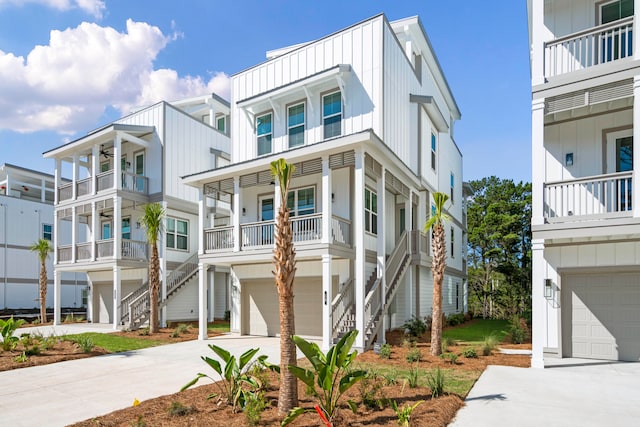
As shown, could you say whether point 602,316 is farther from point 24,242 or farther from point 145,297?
point 24,242

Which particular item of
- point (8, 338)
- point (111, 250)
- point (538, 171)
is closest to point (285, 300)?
point (538, 171)

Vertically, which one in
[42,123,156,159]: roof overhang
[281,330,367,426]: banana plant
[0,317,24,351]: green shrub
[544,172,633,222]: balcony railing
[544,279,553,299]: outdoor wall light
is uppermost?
[42,123,156,159]: roof overhang

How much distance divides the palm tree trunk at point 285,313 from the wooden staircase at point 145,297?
49.3 ft

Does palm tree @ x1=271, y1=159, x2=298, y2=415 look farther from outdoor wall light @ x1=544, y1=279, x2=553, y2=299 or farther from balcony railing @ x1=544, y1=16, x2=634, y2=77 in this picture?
balcony railing @ x1=544, y1=16, x2=634, y2=77

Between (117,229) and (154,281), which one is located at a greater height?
(117,229)

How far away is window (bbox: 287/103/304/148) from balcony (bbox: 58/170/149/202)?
9.19 metres

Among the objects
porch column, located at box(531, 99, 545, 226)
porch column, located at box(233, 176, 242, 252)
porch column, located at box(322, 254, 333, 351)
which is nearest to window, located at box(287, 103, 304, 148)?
porch column, located at box(233, 176, 242, 252)

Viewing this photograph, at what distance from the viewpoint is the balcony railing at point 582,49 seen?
11258 mm

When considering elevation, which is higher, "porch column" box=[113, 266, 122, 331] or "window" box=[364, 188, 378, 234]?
"window" box=[364, 188, 378, 234]

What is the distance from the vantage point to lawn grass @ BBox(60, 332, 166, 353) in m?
14.7

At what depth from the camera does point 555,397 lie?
7.95 meters

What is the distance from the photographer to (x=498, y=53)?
1463cm

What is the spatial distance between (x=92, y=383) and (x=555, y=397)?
9307mm

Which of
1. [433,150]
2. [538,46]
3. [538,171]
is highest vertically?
[538,46]
